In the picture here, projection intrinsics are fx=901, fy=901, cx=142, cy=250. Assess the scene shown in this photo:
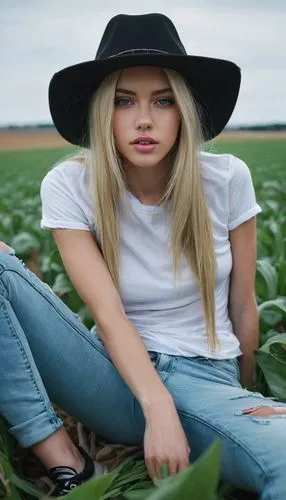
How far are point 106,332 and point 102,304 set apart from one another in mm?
77

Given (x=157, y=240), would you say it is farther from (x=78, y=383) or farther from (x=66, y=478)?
(x=66, y=478)

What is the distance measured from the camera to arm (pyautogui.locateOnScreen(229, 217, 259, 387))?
2.68 metres

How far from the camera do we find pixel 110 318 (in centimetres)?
240

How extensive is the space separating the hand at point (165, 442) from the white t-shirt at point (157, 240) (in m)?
0.32

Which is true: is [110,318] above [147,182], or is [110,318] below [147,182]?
below

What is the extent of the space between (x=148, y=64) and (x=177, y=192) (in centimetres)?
37

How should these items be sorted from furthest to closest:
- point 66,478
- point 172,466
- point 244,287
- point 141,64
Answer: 1. point 244,287
2. point 66,478
3. point 141,64
4. point 172,466

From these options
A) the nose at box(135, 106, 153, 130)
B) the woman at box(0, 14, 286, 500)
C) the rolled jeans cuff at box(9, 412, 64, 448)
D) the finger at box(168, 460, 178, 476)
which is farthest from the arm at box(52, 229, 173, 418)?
the nose at box(135, 106, 153, 130)

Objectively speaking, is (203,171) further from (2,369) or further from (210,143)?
(2,369)

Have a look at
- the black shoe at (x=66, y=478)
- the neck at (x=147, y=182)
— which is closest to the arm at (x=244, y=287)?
the neck at (x=147, y=182)

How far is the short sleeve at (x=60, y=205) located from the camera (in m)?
2.52

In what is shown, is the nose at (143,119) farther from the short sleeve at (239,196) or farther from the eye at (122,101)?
the short sleeve at (239,196)

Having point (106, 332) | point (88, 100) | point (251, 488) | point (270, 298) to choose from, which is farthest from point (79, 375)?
point (270, 298)

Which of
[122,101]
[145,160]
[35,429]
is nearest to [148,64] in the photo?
[122,101]
